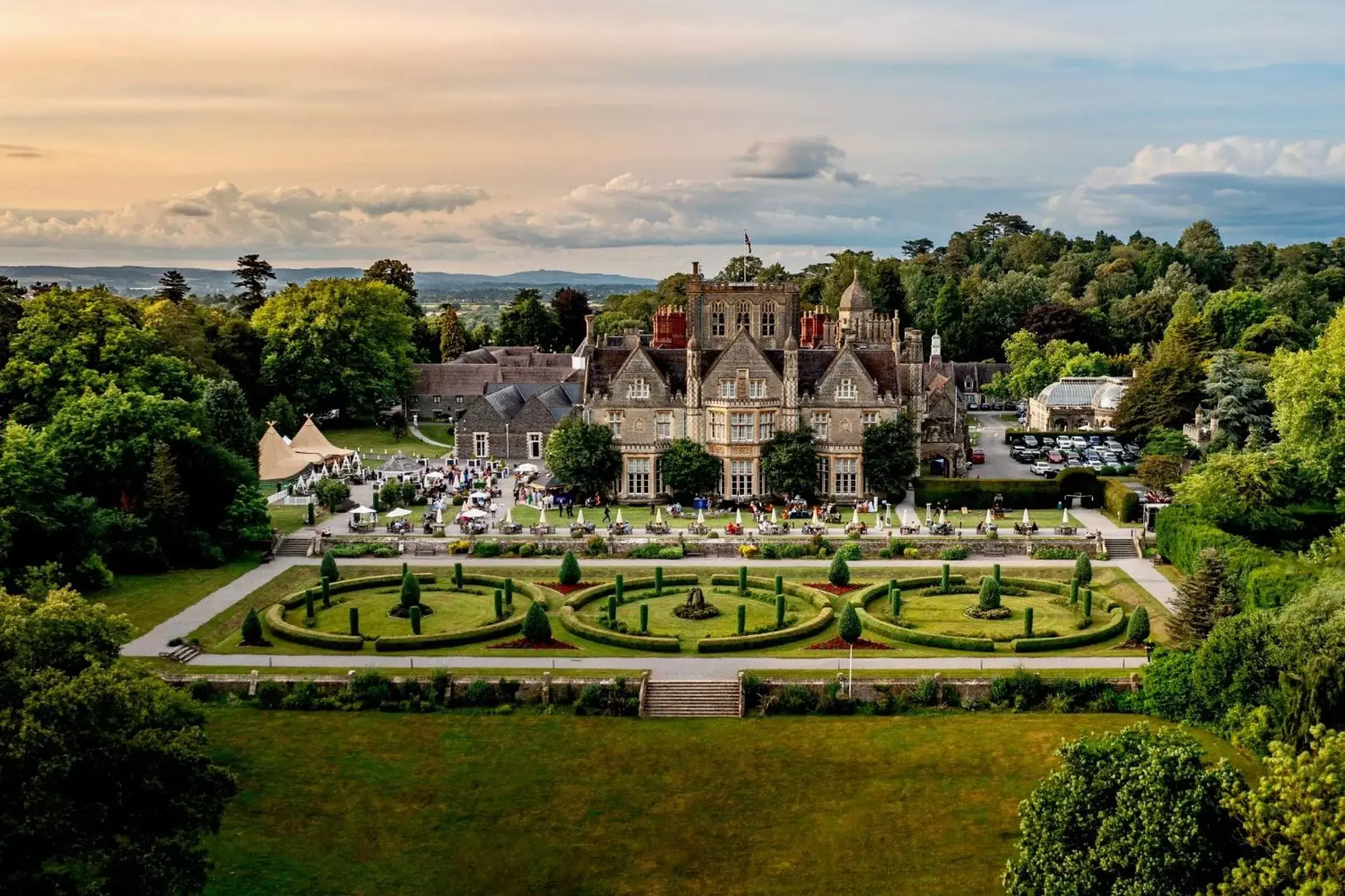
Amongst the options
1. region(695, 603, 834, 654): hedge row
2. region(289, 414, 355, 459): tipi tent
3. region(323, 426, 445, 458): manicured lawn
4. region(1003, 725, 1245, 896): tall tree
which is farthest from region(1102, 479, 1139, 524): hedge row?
region(323, 426, 445, 458): manicured lawn

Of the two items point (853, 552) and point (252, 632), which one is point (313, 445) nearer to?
point (252, 632)

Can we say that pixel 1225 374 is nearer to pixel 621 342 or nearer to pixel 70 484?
pixel 621 342

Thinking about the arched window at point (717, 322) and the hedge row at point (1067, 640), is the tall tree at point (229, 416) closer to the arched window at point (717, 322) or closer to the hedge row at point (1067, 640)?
the arched window at point (717, 322)

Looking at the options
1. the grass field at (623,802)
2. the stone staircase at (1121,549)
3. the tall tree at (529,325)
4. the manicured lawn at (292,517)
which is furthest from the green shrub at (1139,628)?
the tall tree at (529,325)

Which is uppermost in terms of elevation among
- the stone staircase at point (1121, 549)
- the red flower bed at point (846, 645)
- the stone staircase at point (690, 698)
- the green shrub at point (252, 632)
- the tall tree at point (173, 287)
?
the tall tree at point (173, 287)

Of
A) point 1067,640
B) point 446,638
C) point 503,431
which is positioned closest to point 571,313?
point 503,431

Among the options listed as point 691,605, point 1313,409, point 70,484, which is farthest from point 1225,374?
point 70,484
